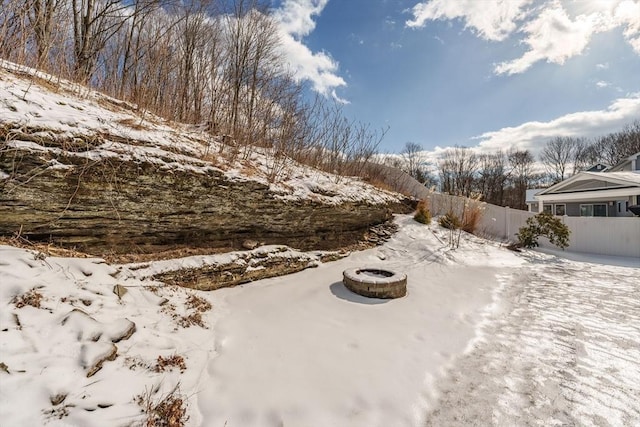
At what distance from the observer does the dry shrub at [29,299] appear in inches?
68.9

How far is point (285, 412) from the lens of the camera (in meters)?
1.67

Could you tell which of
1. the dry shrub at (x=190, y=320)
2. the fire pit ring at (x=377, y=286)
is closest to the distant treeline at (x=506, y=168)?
the fire pit ring at (x=377, y=286)

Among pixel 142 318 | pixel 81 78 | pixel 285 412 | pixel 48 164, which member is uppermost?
pixel 81 78

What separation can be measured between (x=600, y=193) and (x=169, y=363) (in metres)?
15.8

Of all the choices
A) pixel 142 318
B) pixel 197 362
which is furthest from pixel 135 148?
pixel 197 362

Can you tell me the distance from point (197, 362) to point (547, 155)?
3390 cm

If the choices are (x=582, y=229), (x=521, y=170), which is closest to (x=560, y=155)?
(x=521, y=170)

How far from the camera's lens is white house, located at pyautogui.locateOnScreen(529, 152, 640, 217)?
1012 cm

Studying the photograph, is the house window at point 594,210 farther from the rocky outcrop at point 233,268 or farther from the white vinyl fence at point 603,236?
the rocky outcrop at point 233,268

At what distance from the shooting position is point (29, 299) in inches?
71.1

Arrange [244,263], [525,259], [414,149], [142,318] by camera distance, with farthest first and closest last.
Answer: [414,149] < [525,259] < [244,263] < [142,318]

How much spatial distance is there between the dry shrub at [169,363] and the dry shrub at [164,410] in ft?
0.76

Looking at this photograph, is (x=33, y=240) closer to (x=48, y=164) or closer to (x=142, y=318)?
(x=48, y=164)

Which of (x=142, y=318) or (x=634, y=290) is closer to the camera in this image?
(x=142, y=318)
